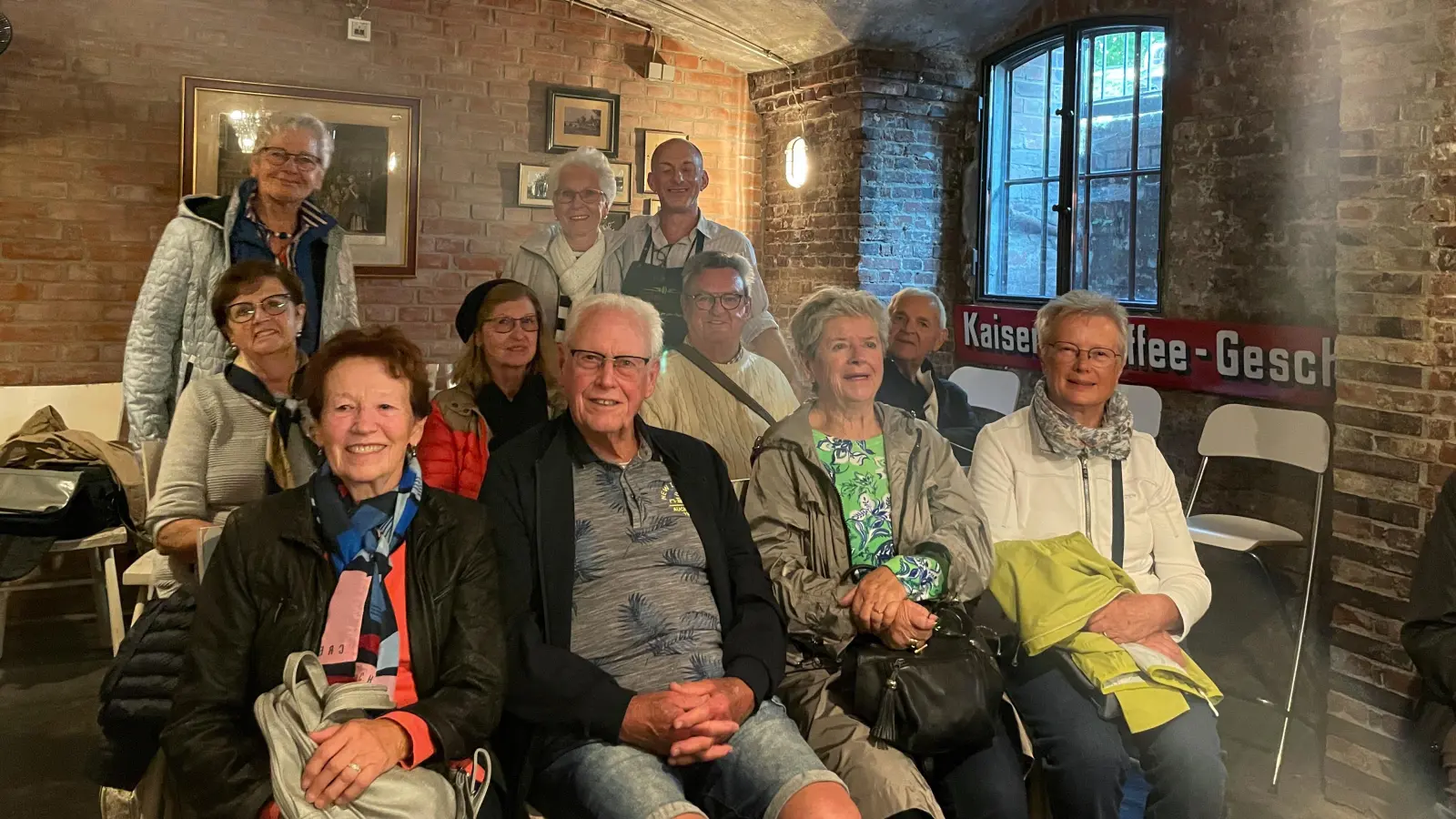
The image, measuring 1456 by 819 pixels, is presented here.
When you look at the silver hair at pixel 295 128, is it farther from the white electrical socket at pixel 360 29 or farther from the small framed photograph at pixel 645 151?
the small framed photograph at pixel 645 151

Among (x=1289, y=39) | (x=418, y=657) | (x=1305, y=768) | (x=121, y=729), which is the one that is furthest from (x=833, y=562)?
(x=1289, y=39)

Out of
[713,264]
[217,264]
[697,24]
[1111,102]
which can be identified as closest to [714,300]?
[713,264]

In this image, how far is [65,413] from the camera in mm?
4734

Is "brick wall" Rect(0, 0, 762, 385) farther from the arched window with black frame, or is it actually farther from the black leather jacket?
the black leather jacket

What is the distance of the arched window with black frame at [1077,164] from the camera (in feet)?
16.7

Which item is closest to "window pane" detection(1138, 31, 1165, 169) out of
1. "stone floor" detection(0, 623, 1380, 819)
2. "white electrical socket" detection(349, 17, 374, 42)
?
"stone floor" detection(0, 623, 1380, 819)

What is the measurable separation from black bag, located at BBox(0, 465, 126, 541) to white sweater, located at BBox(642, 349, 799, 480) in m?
2.41

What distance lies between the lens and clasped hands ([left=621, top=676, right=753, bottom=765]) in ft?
6.21

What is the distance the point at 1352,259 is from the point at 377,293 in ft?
14.8

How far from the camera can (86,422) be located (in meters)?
4.78

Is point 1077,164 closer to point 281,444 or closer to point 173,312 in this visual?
point 173,312

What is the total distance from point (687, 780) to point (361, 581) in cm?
67

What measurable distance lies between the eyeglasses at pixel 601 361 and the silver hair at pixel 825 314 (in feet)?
1.54

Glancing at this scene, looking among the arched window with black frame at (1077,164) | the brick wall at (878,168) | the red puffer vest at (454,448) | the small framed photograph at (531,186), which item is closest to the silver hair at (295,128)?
the red puffer vest at (454,448)
